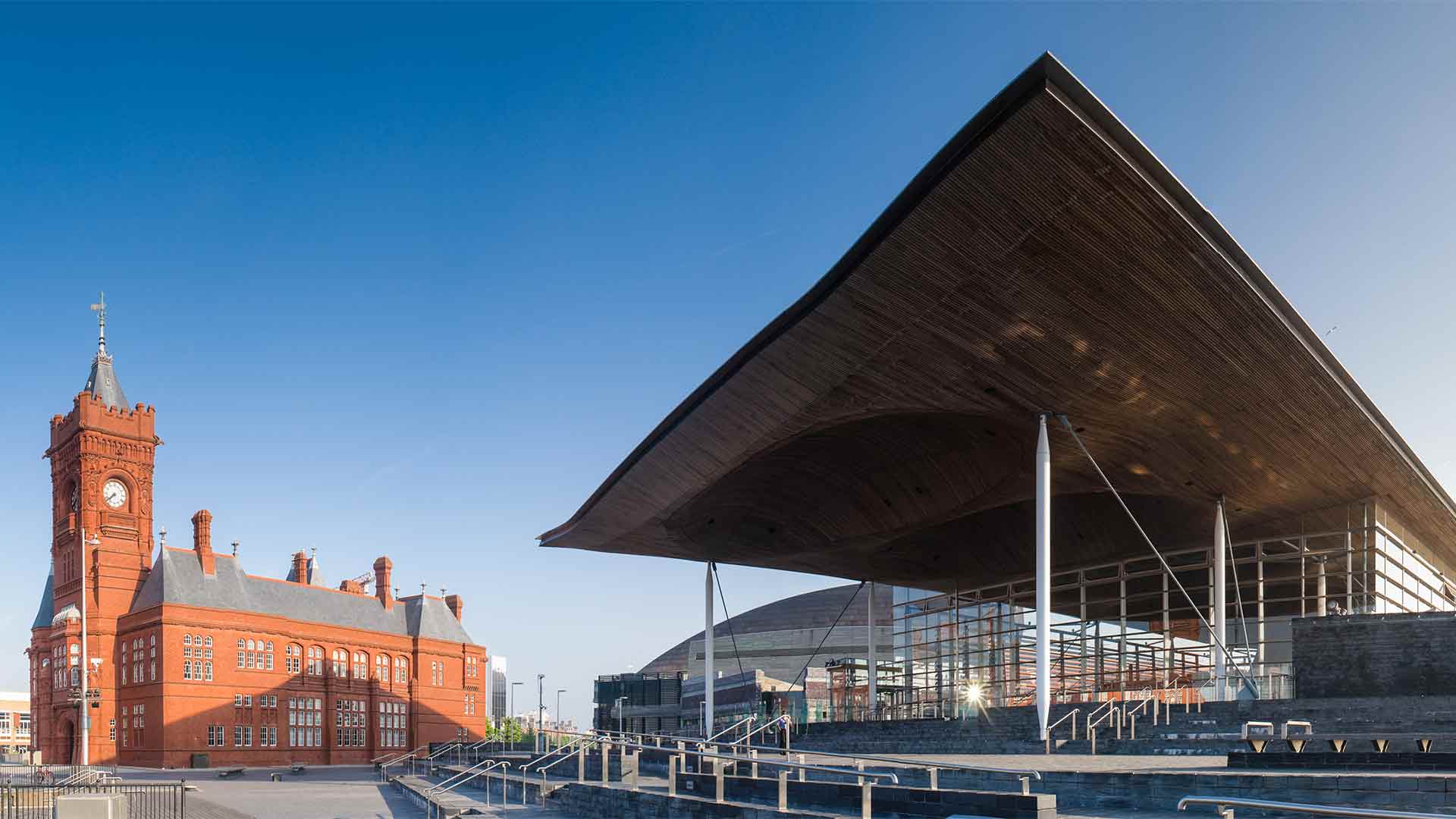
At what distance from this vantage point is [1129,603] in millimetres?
37750

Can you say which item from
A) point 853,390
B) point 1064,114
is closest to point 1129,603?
point 853,390

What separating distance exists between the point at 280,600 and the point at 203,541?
768 centimetres

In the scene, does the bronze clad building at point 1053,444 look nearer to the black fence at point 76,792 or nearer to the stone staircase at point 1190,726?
the stone staircase at point 1190,726

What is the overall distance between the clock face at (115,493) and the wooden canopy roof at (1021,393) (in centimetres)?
4358

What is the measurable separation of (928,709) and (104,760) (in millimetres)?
50003

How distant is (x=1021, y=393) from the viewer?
24281mm

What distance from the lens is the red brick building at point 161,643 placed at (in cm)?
6488

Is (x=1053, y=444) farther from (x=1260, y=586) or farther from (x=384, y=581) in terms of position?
(x=384, y=581)

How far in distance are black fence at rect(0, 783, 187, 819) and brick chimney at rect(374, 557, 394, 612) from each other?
183 ft

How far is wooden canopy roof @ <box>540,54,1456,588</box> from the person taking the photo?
17547mm

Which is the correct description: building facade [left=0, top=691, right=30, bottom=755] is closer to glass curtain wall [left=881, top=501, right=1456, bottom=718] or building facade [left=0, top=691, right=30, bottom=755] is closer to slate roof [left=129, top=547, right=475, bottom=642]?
slate roof [left=129, top=547, right=475, bottom=642]

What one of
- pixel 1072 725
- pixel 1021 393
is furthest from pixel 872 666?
pixel 1021 393

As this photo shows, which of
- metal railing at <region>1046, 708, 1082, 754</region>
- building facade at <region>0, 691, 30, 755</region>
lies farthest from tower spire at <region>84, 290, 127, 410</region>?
metal railing at <region>1046, 708, 1082, 754</region>

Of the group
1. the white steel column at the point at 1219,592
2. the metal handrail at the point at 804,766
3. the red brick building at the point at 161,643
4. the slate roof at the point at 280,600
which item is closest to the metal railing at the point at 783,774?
the metal handrail at the point at 804,766
